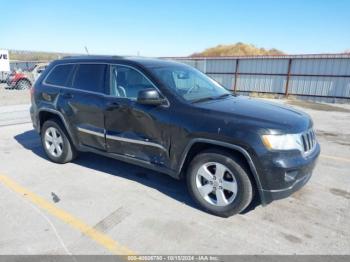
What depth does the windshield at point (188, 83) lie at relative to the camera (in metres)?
3.90

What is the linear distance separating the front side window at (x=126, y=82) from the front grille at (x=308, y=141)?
78.2 inches

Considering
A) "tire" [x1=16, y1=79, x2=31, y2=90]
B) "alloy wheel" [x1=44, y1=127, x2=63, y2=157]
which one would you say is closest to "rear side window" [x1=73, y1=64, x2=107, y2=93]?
"alloy wheel" [x1=44, y1=127, x2=63, y2=157]

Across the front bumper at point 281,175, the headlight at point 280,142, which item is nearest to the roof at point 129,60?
the headlight at point 280,142

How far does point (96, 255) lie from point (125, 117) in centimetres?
182

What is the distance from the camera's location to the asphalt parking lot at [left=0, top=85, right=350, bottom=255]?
118 inches

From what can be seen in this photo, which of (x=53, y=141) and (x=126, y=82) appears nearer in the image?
(x=126, y=82)

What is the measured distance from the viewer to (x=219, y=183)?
137 inches

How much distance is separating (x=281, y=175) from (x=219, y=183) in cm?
70

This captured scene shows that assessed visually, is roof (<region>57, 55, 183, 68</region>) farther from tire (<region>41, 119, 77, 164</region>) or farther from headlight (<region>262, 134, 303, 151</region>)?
headlight (<region>262, 134, 303, 151</region>)

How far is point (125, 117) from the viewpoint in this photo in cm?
407

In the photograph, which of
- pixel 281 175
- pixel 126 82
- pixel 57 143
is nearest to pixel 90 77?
pixel 126 82

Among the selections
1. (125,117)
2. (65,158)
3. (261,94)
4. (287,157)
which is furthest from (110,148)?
(261,94)

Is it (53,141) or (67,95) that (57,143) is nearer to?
(53,141)

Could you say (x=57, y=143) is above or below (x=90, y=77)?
below
